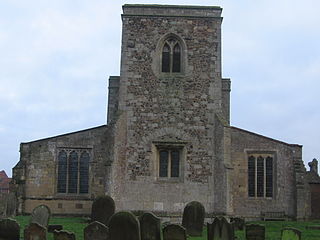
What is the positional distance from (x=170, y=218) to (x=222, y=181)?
3.08 metres

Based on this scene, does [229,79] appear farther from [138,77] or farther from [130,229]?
[130,229]

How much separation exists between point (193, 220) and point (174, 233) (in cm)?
549

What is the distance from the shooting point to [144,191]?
26.7 m

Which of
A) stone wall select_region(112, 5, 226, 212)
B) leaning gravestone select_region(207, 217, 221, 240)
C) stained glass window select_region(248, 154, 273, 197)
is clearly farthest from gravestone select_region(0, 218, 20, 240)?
stained glass window select_region(248, 154, 273, 197)

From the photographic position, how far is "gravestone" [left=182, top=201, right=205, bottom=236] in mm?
20375

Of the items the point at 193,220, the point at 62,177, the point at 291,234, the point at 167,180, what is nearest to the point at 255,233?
the point at 193,220

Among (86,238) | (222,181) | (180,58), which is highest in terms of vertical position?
(180,58)

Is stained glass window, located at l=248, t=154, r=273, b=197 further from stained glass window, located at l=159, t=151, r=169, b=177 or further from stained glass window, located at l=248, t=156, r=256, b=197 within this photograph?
stained glass window, located at l=159, t=151, r=169, b=177

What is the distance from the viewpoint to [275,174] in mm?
30406

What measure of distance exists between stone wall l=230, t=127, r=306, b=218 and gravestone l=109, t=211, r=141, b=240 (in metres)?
17.1

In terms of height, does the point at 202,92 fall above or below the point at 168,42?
below

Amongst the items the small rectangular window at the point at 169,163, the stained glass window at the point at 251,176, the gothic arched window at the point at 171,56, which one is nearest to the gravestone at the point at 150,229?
the small rectangular window at the point at 169,163

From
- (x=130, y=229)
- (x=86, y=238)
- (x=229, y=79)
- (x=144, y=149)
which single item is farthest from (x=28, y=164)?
(x=130, y=229)

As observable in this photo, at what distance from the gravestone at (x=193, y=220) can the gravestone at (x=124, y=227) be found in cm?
699
